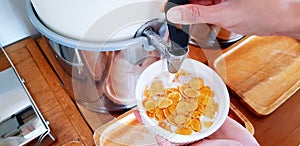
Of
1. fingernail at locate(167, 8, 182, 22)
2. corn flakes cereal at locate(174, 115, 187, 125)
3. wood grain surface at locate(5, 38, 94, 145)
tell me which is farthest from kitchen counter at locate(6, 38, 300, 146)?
fingernail at locate(167, 8, 182, 22)

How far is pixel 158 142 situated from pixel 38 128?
17 cm

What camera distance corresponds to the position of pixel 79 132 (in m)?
0.40

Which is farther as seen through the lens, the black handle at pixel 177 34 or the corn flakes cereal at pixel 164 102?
the corn flakes cereal at pixel 164 102

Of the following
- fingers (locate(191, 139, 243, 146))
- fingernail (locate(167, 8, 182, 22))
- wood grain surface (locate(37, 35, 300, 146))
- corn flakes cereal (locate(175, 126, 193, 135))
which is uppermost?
fingernail (locate(167, 8, 182, 22))

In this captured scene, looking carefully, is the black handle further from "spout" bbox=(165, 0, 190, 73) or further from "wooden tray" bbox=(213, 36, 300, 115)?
"wooden tray" bbox=(213, 36, 300, 115)

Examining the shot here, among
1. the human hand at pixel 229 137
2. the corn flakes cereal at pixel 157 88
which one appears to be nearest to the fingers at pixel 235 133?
the human hand at pixel 229 137

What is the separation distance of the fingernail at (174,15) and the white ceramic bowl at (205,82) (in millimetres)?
112

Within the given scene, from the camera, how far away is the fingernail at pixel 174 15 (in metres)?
0.27

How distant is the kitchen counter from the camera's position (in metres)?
→ 0.40

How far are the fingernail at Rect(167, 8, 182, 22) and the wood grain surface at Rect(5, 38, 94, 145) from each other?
22 centimetres

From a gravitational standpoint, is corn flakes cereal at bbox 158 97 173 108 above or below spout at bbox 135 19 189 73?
below

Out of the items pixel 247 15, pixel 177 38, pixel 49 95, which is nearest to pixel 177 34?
pixel 177 38

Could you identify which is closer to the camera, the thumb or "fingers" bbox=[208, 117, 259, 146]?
the thumb

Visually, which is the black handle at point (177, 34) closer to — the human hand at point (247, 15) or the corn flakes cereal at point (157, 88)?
the human hand at point (247, 15)
